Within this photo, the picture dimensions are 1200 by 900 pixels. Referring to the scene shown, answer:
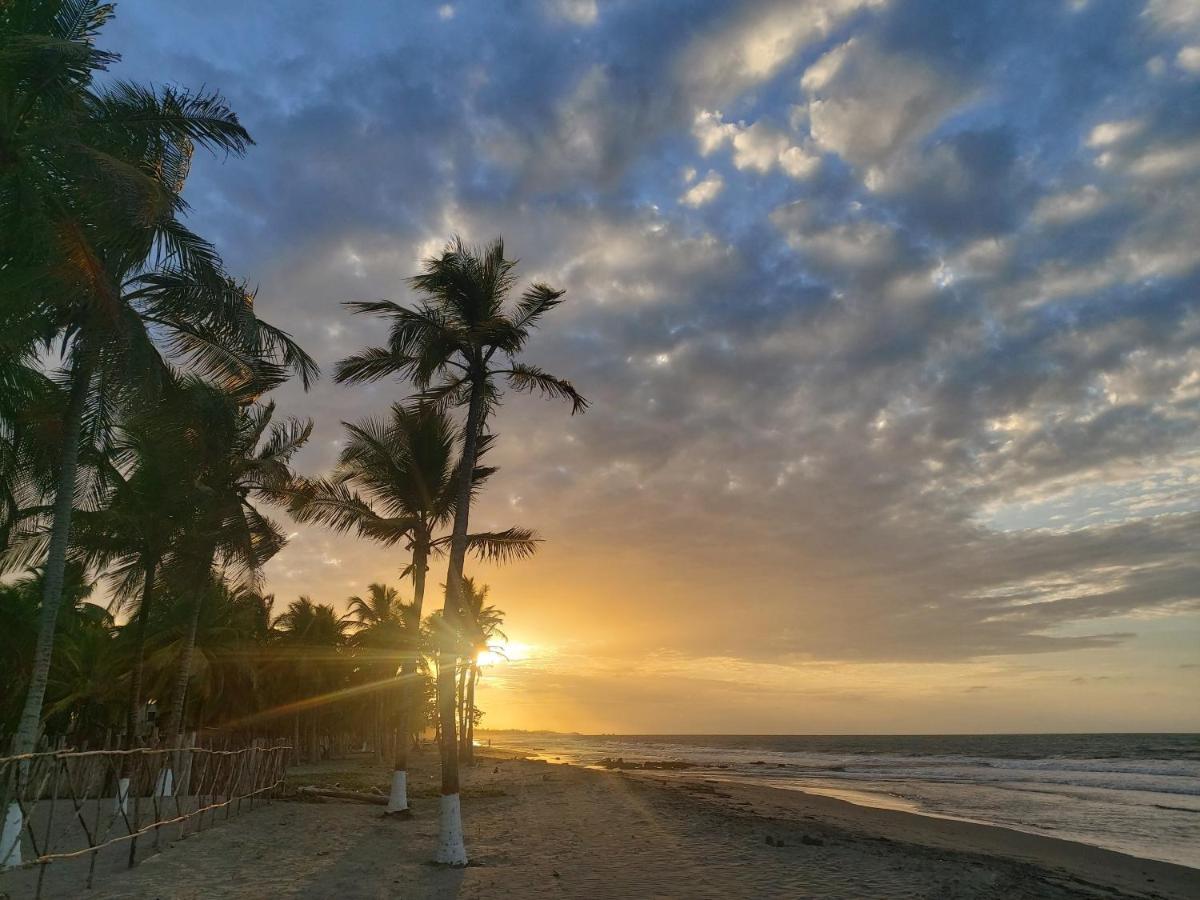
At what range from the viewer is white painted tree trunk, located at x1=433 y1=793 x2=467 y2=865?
1163 cm

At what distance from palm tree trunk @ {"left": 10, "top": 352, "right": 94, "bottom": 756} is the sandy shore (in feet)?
8.95

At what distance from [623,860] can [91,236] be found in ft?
43.4

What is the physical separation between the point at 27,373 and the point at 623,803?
781 inches

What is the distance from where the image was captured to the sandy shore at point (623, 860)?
10688 mm

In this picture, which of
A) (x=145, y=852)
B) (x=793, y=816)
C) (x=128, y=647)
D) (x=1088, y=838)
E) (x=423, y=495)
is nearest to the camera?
(x=145, y=852)

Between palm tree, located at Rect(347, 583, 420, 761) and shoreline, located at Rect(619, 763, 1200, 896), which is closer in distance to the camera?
shoreline, located at Rect(619, 763, 1200, 896)

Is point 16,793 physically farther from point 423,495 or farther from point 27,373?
point 423,495

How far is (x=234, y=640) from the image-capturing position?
1403 inches

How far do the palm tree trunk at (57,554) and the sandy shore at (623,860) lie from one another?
2.73 meters

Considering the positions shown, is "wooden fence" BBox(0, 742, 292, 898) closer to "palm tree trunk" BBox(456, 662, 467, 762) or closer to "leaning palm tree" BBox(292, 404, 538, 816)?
"leaning palm tree" BBox(292, 404, 538, 816)

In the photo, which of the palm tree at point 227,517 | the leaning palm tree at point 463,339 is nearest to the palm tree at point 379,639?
the palm tree at point 227,517

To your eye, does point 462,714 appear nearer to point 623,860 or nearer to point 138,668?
point 138,668

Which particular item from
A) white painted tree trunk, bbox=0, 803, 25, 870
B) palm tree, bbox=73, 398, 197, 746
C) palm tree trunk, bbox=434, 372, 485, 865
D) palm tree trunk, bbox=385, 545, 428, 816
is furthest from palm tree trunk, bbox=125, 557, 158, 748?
palm tree trunk, bbox=434, 372, 485, 865

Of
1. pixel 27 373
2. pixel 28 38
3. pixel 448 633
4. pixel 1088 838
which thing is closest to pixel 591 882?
pixel 448 633
